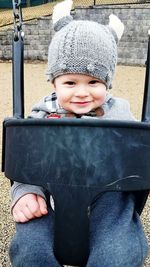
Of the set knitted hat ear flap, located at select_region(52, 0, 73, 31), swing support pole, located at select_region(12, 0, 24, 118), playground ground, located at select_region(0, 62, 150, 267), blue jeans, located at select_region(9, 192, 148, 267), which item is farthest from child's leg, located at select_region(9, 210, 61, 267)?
playground ground, located at select_region(0, 62, 150, 267)

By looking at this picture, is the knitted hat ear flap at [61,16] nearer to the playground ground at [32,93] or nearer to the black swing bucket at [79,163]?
the black swing bucket at [79,163]

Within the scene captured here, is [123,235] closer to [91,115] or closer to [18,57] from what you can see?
[91,115]

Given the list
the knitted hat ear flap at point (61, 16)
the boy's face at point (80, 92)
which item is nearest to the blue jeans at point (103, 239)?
the boy's face at point (80, 92)

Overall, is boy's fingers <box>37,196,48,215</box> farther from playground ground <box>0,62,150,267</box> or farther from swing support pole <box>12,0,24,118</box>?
playground ground <box>0,62,150,267</box>

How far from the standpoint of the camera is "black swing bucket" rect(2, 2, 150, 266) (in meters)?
1.08

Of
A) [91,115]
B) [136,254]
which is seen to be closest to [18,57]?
[91,115]

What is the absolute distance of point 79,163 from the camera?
3.54 feet

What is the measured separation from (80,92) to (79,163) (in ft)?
0.83

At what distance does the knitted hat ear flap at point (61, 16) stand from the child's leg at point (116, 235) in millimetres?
510

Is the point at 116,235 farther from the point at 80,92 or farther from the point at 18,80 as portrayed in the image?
the point at 18,80

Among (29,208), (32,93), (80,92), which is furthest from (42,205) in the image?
(32,93)

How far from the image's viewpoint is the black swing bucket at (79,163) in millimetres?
1076

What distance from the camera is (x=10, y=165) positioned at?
1.16 metres

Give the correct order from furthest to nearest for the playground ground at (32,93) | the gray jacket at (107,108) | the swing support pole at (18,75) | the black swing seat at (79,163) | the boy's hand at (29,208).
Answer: the playground ground at (32,93) → the gray jacket at (107,108) → the swing support pole at (18,75) → the boy's hand at (29,208) → the black swing seat at (79,163)
